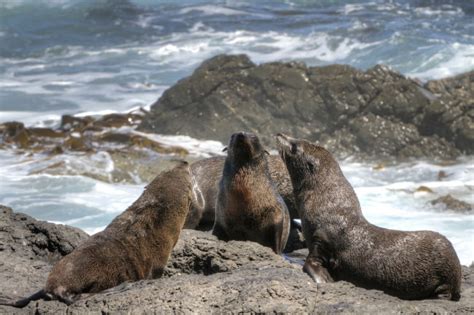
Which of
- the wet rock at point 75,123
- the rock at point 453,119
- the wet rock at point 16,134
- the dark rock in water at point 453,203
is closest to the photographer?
the dark rock in water at point 453,203

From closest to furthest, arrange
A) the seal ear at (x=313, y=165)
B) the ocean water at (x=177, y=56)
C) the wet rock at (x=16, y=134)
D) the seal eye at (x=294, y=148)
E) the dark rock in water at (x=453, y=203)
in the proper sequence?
the seal ear at (x=313, y=165) < the seal eye at (x=294, y=148) < the dark rock in water at (x=453, y=203) < the ocean water at (x=177, y=56) < the wet rock at (x=16, y=134)

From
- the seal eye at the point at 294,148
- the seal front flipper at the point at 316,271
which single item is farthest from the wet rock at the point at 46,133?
the seal front flipper at the point at 316,271

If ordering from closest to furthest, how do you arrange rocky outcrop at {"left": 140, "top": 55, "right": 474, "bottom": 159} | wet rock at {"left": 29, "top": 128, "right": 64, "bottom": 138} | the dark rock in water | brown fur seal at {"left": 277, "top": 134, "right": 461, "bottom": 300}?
1. brown fur seal at {"left": 277, "top": 134, "right": 461, "bottom": 300}
2. the dark rock in water
3. rocky outcrop at {"left": 140, "top": 55, "right": 474, "bottom": 159}
4. wet rock at {"left": 29, "top": 128, "right": 64, "bottom": 138}

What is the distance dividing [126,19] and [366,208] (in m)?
22.6

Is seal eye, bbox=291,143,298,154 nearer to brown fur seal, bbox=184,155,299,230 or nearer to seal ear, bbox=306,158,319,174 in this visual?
seal ear, bbox=306,158,319,174

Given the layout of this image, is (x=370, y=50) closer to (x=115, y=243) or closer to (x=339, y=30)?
(x=339, y=30)

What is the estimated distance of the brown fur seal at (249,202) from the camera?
24.6 ft

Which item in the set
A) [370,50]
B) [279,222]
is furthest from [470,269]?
[370,50]

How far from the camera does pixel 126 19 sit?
3475cm

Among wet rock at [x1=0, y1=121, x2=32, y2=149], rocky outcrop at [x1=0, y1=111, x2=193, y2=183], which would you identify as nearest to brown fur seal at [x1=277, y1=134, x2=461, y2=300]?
rocky outcrop at [x1=0, y1=111, x2=193, y2=183]

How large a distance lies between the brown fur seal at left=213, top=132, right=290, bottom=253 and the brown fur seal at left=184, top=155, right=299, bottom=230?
3.15 feet

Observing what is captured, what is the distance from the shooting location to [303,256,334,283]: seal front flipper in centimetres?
613

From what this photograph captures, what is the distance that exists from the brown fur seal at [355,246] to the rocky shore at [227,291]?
0.93 ft

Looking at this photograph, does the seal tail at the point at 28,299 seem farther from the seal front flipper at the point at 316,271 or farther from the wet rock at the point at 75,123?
the wet rock at the point at 75,123
